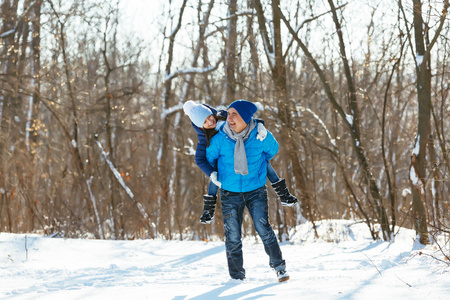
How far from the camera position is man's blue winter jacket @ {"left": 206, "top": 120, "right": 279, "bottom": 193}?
4113 mm

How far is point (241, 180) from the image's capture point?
13.5ft

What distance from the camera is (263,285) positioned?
383 centimetres

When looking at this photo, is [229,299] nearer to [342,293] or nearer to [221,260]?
[342,293]

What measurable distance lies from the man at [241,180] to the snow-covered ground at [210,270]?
0.82 feet

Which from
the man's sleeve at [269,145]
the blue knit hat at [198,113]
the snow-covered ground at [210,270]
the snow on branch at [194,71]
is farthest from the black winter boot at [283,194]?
the snow on branch at [194,71]

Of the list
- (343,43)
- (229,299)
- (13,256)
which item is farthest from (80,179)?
(229,299)

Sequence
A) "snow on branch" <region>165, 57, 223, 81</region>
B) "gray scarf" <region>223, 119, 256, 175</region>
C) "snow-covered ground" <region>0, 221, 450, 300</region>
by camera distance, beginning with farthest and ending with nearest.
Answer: "snow on branch" <region>165, 57, 223, 81</region>, "gray scarf" <region>223, 119, 256, 175</region>, "snow-covered ground" <region>0, 221, 450, 300</region>

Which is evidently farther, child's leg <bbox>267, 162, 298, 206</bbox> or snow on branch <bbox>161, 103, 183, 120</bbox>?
snow on branch <bbox>161, 103, 183, 120</bbox>

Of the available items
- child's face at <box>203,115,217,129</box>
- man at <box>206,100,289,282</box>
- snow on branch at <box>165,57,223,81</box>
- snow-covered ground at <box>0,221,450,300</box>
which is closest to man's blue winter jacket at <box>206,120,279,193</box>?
man at <box>206,100,289,282</box>

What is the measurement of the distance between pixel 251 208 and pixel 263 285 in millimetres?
643

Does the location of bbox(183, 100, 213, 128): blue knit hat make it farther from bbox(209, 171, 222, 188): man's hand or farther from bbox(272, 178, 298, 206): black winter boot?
bbox(272, 178, 298, 206): black winter boot

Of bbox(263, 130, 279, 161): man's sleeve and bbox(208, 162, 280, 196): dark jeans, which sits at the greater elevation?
bbox(263, 130, 279, 161): man's sleeve

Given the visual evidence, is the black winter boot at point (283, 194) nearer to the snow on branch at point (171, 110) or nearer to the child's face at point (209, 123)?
the child's face at point (209, 123)

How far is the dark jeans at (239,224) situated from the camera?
411cm
